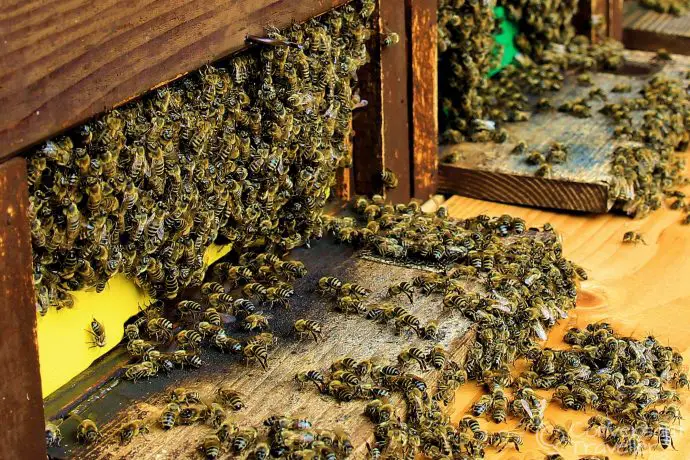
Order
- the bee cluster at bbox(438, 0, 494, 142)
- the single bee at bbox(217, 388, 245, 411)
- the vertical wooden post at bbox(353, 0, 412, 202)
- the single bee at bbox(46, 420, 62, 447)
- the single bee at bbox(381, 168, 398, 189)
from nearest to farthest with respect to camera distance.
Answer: the single bee at bbox(46, 420, 62, 447) < the single bee at bbox(217, 388, 245, 411) < the vertical wooden post at bbox(353, 0, 412, 202) < the single bee at bbox(381, 168, 398, 189) < the bee cluster at bbox(438, 0, 494, 142)

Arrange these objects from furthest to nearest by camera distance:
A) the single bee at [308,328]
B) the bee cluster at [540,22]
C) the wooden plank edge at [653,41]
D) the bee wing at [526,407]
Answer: the wooden plank edge at [653,41] < the bee cluster at [540,22] < the single bee at [308,328] < the bee wing at [526,407]

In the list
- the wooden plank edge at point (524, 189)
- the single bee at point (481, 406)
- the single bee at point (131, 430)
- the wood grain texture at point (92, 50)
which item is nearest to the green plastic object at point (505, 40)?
the wooden plank edge at point (524, 189)

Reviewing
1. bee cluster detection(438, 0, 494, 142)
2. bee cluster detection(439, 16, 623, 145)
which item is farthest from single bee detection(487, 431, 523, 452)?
bee cluster detection(438, 0, 494, 142)

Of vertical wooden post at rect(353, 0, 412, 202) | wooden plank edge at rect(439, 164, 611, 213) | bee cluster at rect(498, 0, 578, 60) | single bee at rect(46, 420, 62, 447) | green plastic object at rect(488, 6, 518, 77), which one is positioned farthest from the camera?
bee cluster at rect(498, 0, 578, 60)

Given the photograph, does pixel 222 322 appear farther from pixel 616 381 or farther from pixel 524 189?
pixel 524 189

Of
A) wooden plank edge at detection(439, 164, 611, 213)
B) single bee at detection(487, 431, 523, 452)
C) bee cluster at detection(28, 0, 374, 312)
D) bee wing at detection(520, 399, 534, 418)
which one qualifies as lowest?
single bee at detection(487, 431, 523, 452)

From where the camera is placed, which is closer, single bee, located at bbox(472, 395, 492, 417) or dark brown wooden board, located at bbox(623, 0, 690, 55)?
single bee, located at bbox(472, 395, 492, 417)

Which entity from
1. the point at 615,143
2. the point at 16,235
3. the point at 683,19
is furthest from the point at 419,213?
the point at 683,19

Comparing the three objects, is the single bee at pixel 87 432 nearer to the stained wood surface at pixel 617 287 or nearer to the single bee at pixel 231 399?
the single bee at pixel 231 399

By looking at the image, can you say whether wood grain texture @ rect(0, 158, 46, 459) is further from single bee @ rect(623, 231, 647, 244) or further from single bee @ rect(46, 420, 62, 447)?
single bee @ rect(623, 231, 647, 244)
